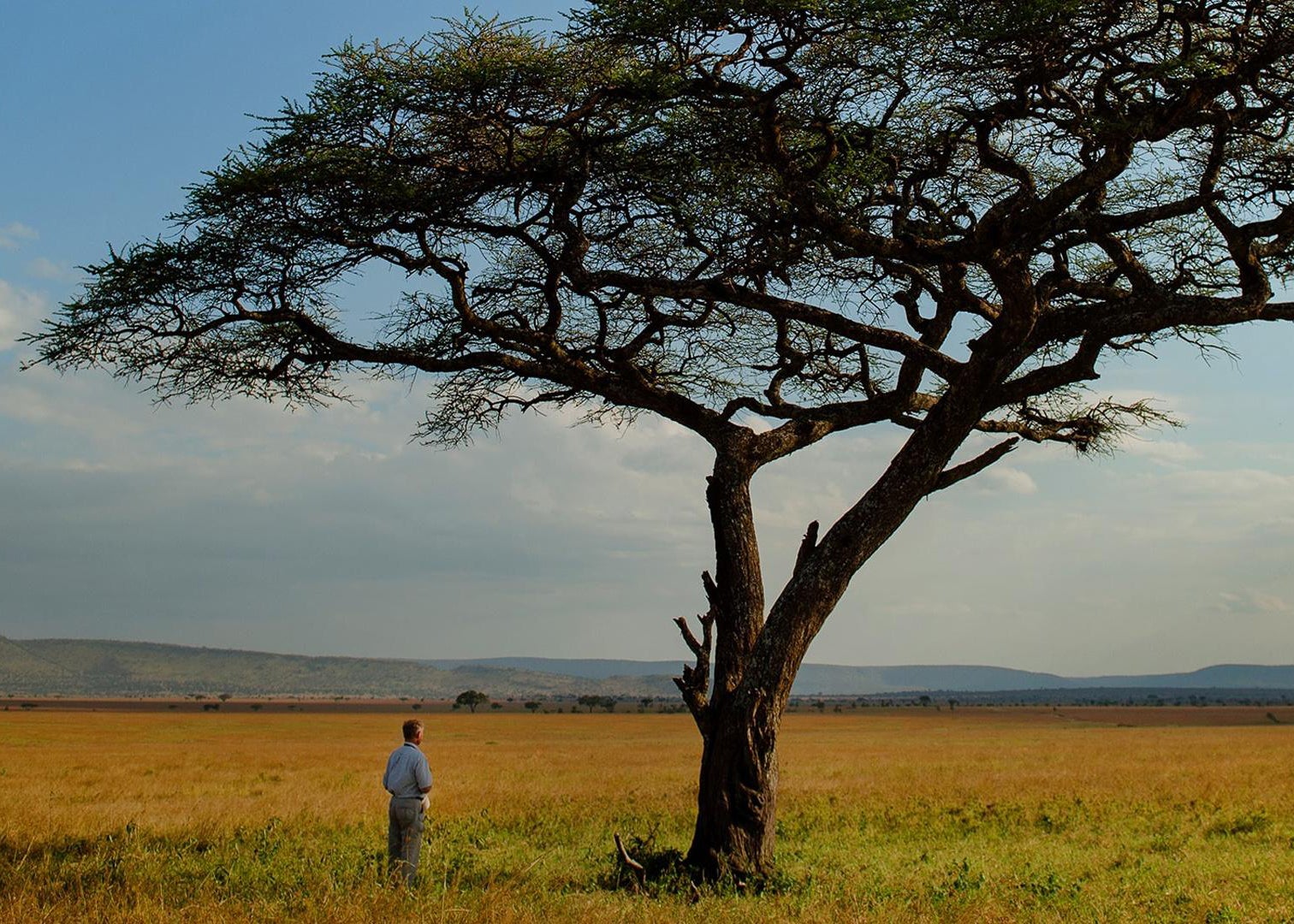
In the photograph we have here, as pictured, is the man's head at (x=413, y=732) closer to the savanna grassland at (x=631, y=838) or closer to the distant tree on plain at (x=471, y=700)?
the savanna grassland at (x=631, y=838)

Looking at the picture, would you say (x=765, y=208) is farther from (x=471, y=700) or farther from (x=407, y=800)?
(x=471, y=700)

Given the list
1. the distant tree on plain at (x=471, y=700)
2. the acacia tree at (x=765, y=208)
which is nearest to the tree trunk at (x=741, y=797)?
the acacia tree at (x=765, y=208)

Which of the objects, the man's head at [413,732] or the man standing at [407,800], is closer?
the man standing at [407,800]

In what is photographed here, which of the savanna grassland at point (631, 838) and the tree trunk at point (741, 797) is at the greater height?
the tree trunk at point (741, 797)

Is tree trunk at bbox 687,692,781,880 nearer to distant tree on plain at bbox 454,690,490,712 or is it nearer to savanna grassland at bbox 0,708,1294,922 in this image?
savanna grassland at bbox 0,708,1294,922

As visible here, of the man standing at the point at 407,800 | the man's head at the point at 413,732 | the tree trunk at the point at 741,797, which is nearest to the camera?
the man standing at the point at 407,800

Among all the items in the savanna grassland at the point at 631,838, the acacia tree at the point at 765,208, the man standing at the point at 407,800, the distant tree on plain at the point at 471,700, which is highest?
the acacia tree at the point at 765,208

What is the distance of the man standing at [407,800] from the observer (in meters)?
12.0

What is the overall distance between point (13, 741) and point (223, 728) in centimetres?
2585

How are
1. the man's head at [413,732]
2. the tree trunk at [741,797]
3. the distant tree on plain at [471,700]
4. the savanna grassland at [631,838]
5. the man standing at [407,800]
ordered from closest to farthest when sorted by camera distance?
the savanna grassland at [631,838], the man standing at [407,800], the man's head at [413,732], the tree trunk at [741,797], the distant tree on plain at [471,700]

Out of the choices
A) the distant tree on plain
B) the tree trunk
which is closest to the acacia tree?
the tree trunk

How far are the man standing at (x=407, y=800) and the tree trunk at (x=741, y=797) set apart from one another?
2.72 m

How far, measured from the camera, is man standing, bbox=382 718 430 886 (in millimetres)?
11992

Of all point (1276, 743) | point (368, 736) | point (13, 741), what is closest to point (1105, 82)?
point (1276, 743)
